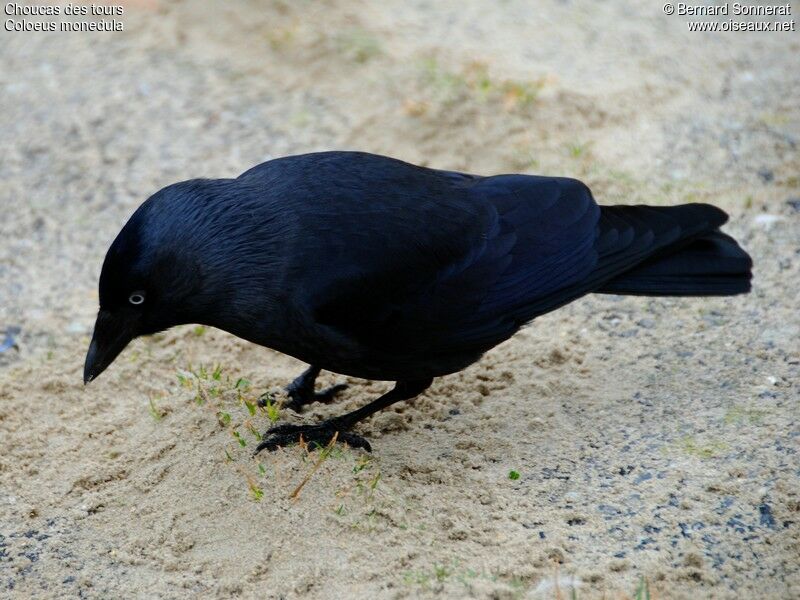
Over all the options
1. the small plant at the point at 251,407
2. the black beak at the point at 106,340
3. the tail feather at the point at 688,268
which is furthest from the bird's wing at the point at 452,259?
the black beak at the point at 106,340

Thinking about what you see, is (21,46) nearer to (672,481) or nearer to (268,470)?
(268,470)

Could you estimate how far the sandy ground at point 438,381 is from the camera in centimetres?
381

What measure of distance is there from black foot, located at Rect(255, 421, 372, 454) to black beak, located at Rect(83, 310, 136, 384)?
2.42 feet

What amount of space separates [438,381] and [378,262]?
106 centimetres

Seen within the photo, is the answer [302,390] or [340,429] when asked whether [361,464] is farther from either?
[302,390]

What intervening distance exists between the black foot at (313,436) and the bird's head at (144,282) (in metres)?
0.63

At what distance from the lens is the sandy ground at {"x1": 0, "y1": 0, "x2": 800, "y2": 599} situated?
3814 millimetres

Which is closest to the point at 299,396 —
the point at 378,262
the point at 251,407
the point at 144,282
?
the point at 251,407

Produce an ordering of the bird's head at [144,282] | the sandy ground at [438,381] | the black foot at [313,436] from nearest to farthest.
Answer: the sandy ground at [438,381]
the bird's head at [144,282]
the black foot at [313,436]

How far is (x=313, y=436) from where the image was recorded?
4.43 m

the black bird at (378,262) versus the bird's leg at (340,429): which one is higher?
the black bird at (378,262)

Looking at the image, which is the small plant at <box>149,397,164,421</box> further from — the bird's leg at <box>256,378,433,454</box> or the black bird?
the bird's leg at <box>256,378,433,454</box>

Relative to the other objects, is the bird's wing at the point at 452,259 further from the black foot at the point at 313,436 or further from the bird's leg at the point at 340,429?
the black foot at the point at 313,436

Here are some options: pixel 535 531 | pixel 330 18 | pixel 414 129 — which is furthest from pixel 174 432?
pixel 330 18
